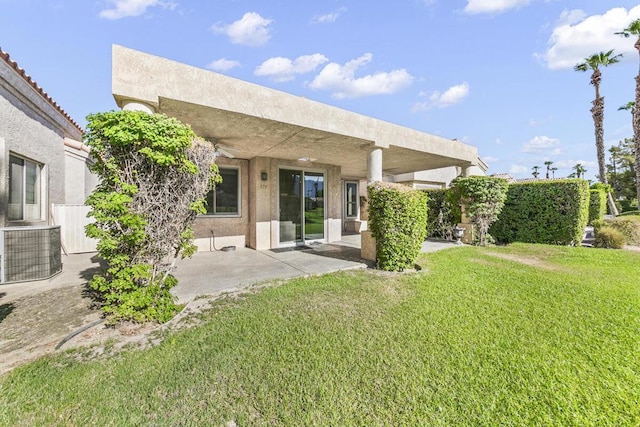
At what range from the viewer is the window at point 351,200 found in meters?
15.5

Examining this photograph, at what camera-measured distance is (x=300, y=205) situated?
10258mm

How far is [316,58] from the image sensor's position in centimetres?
1185

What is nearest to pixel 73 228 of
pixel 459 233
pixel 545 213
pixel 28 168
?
pixel 28 168

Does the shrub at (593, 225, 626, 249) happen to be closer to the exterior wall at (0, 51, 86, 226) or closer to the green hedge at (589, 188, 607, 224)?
the green hedge at (589, 188, 607, 224)

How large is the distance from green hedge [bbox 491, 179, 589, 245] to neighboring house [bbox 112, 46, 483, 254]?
235 cm

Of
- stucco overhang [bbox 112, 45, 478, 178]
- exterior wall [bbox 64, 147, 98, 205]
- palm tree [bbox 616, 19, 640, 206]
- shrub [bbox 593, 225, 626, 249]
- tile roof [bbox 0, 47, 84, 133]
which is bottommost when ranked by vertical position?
shrub [bbox 593, 225, 626, 249]

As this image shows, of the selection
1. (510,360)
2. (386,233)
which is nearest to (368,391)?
(510,360)

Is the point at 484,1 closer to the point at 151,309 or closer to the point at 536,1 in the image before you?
the point at 536,1

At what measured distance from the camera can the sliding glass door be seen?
9977mm

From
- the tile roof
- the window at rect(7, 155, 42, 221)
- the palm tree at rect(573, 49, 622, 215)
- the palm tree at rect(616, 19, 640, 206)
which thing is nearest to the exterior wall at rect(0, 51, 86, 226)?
the tile roof

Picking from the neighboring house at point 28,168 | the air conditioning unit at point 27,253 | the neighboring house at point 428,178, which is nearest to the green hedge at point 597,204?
the neighboring house at point 428,178

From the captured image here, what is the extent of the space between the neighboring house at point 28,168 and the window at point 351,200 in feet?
39.0

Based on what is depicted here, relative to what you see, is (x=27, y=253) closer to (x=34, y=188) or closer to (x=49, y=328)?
(x=34, y=188)

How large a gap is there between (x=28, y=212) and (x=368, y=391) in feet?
29.8
